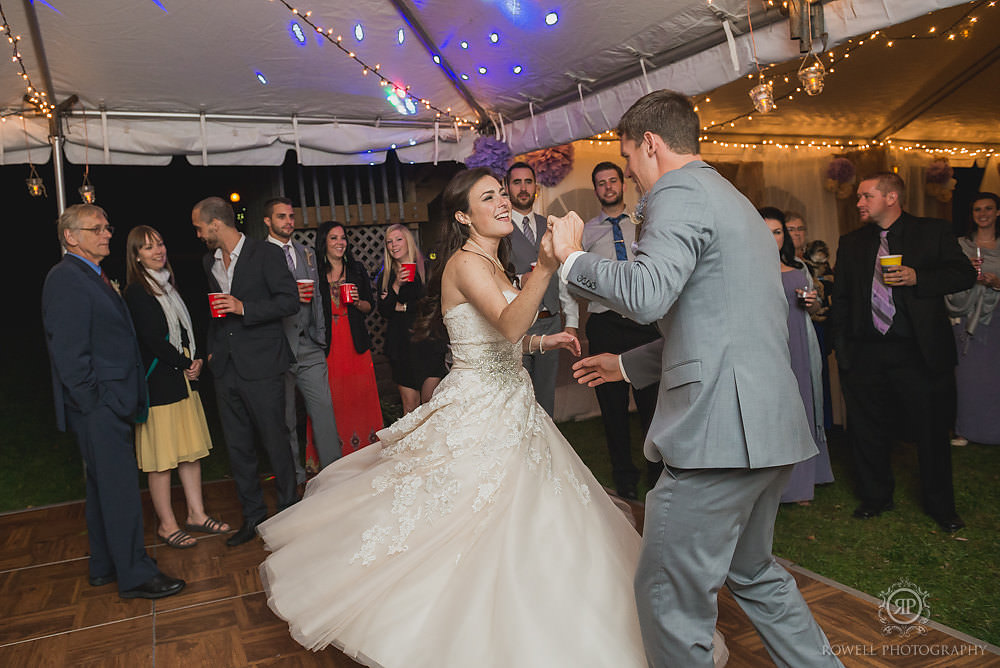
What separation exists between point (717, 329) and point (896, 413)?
259cm

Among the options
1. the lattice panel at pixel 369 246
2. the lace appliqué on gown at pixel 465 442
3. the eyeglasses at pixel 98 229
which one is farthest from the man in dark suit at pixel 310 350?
the lace appliqué on gown at pixel 465 442

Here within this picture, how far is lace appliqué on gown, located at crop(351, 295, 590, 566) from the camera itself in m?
2.38

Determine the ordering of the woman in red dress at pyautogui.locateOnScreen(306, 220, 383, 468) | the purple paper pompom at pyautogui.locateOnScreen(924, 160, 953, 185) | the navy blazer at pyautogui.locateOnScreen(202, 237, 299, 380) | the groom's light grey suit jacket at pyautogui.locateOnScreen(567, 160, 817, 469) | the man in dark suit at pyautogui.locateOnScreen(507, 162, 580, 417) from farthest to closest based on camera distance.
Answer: the purple paper pompom at pyautogui.locateOnScreen(924, 160, 953, 185) < the woman in red dress at pyautogui.locateOnScreen(306, 220, 383, 468) < the man in dark suit at pyautogui.locateOnScreen(507, 162, 580, 417) < the navy blazer at pyautogui.locateOnScreen(202, 237, 299, 380) < the groom's light grey suit jacket at pyautogui.locateOnScreen(567, 160, 817, 469)

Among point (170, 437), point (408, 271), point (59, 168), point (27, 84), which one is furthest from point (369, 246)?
point (170, 437)

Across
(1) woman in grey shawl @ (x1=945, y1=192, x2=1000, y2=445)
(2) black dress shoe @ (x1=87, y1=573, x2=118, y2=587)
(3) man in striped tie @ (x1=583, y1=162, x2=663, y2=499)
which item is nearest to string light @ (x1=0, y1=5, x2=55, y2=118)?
(2) black dress shoe @ (x1=87, y1=573, x2=118, y2=587)

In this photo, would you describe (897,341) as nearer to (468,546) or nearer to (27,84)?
(468,546)

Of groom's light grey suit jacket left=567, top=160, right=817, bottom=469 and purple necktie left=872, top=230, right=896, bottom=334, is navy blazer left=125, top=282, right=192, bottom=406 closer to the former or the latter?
groom's light grey suit jacket left=567, top=160, right=817, bottom=469

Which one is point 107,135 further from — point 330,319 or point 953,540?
point 953,540

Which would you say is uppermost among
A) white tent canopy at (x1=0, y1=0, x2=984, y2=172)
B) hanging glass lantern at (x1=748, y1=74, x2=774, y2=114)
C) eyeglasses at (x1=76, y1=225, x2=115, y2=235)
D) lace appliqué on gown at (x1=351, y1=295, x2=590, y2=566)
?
white tent canopy at (x1=0, y1=0, x2=984, y2=172)

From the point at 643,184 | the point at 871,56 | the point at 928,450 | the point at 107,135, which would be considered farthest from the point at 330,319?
the point at 871,56

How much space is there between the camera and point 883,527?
360 centimetres

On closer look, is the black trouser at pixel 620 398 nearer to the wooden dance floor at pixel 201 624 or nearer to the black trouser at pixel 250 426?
the wooden dance floor at pixel 201 624

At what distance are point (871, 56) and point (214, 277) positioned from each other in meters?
4.39

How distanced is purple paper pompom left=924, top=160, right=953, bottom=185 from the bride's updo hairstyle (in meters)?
6.03
